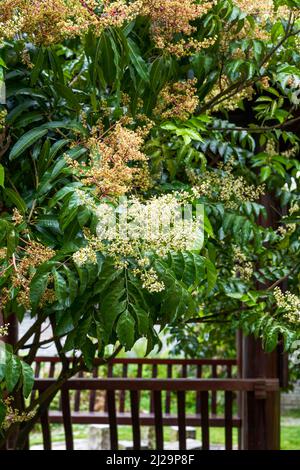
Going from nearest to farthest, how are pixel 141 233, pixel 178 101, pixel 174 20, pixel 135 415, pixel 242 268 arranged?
1. pixel 141 233
2. pixel 174 20
3. pixel 178 101
4. pixel 242 268
5. pixel 135 415

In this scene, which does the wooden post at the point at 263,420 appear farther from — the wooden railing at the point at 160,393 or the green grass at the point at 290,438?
the green grass at the point at 290,438

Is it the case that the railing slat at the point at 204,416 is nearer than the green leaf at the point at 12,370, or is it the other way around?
the green leaf at the point at 12,370

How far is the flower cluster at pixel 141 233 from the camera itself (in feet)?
5.96

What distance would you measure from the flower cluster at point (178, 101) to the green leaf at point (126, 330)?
73cm

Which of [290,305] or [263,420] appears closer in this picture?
[290,305]

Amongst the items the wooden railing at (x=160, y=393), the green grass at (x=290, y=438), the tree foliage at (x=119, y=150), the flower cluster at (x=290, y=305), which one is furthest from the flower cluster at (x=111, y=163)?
the green grass at (x=290, y=438)

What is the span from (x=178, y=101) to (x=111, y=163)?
1.46 ft

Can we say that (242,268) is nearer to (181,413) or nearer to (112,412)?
(181,413)

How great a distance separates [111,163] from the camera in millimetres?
2049

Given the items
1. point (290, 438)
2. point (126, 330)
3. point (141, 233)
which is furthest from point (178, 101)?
point (290, 438)

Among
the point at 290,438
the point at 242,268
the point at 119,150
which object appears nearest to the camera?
the point at 119,150

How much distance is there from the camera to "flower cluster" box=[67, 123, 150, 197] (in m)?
1.88

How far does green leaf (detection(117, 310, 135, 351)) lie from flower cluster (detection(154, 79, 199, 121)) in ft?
2.38
